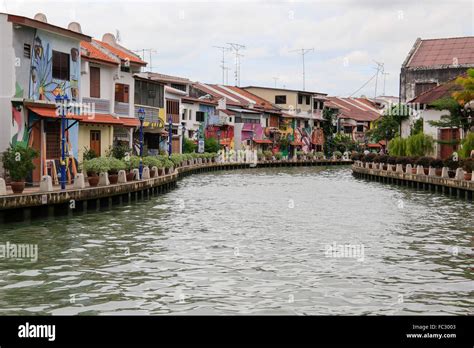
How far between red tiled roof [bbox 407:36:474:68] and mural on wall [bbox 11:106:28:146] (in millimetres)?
49149

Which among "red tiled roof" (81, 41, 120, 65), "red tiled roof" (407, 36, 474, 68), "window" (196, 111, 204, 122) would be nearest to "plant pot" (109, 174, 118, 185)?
"red tiled roof" (81, 41, 120, 65)

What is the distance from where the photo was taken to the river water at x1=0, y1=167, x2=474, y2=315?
13.5 metres

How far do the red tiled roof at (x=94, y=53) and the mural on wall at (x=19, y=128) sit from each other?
10849 mm

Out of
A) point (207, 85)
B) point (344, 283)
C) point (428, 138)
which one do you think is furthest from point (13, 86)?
point (207, 85)

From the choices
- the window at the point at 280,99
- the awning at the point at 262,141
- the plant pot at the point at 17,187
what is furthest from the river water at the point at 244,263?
the window at the point at 280,99

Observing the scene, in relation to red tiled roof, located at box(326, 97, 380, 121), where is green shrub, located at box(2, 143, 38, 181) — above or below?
below

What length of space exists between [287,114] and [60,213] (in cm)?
7880

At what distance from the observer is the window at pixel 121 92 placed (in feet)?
155

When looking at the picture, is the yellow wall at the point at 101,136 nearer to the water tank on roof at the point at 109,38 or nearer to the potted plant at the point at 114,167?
the potted plant at the point at 114,167

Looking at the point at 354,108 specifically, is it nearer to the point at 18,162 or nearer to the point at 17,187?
the point at 18,162

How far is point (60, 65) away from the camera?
3416 cm

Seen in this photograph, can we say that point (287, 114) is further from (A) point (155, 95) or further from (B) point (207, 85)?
(A) point (155, 95)

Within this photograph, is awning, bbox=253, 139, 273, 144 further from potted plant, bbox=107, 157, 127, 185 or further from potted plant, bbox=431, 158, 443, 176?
potted plant, bbox=107, 157, 127, 185

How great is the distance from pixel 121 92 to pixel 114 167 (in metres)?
14.5
